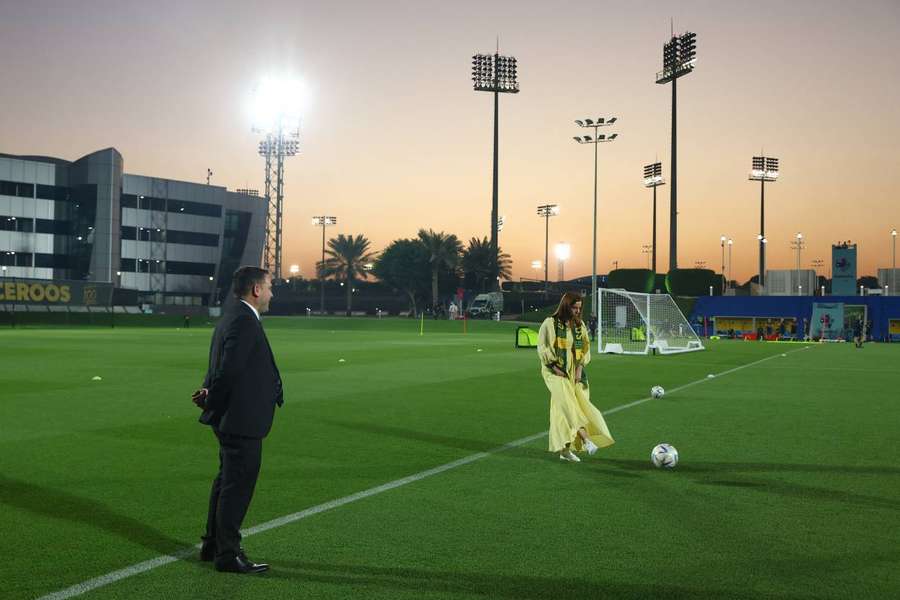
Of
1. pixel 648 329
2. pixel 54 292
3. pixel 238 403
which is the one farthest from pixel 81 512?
pixel 54 292

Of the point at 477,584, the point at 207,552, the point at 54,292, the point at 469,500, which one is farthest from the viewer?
the point at 54,292

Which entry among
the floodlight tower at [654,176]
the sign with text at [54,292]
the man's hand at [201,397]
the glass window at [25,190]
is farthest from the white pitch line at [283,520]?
the floodlight tower at [654,176]

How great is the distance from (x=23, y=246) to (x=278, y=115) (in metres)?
31.9

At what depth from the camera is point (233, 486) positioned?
5.54 meters

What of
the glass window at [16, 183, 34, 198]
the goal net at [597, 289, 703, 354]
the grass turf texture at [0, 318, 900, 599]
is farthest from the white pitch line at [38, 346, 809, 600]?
the glass window at [16, 183, 34, 198]

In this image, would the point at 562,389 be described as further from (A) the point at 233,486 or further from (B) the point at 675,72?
(B) the point at 675,72

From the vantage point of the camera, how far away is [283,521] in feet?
23.0

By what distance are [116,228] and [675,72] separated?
6343cm

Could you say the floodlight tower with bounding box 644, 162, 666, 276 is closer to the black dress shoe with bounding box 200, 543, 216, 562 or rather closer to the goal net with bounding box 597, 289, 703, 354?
the goal net with bounding box 597, 289, 703, 354

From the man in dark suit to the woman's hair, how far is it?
15.3 feet

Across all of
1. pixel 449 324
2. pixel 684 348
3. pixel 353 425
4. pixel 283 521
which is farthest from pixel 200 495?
pixel 449 324

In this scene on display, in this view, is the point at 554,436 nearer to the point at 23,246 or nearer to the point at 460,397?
the point at 460,397

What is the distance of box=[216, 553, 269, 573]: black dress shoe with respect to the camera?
561 cm

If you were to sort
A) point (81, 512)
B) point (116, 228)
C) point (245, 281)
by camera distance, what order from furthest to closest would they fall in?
1. point (116, 228)
2. point (81, 512)
3. point (245, 281)
